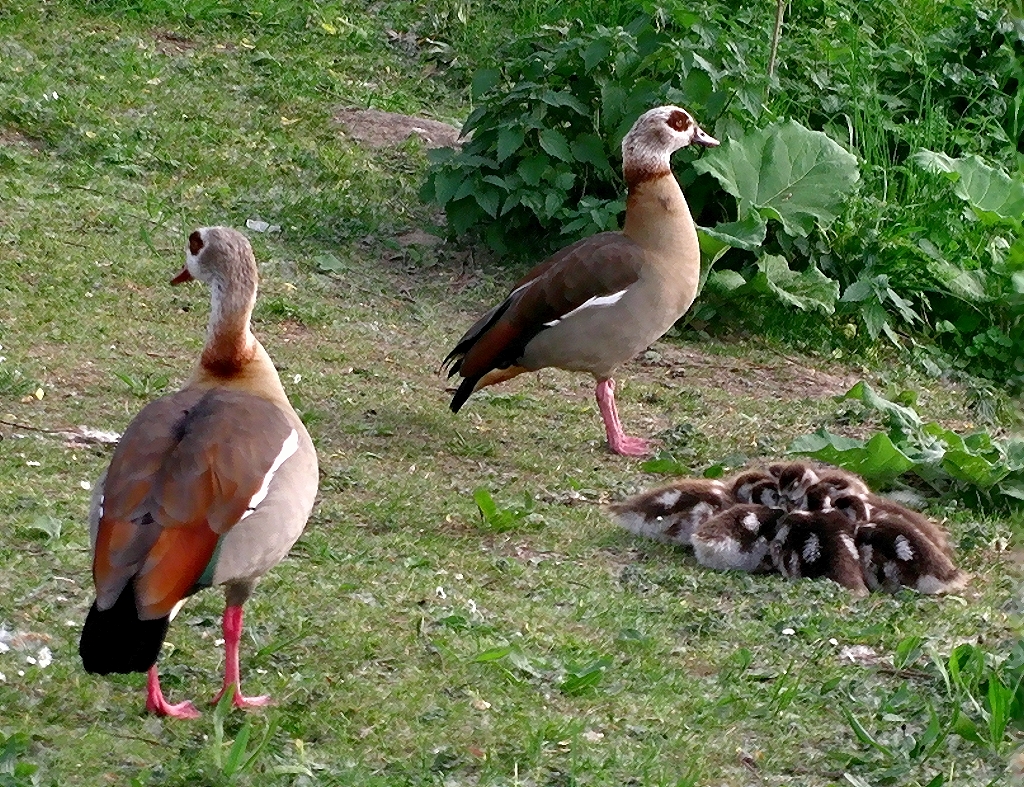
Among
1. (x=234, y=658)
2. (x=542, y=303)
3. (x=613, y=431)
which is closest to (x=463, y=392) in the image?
(x=542, y=303)

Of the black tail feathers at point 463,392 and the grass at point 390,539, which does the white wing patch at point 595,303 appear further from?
the grass at point 390,539

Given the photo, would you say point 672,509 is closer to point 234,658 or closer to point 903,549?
point 903,549

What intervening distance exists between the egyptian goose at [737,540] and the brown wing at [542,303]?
6.35 feet

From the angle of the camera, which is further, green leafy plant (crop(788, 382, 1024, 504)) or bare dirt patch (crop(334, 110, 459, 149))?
bare dirt patch (crop(334, 110, 459, 149))

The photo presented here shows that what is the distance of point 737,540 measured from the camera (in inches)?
230

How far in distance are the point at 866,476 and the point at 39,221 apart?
16.1 ft

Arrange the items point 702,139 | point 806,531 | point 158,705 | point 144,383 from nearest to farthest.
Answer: point 158,705, point 806,531, point 144,383, point 702,139

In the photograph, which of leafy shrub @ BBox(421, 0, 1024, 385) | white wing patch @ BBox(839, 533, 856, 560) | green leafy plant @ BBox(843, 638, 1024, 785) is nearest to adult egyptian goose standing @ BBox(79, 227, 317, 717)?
green leafy plant @ BBox(843, 638, 1024, 785)

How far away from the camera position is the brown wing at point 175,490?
4.04 m

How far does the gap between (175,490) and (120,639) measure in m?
0.46

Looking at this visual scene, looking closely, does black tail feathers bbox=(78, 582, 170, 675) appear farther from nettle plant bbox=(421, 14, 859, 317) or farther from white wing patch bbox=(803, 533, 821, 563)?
nettle plant bbox=(421, 14, 859, 317)

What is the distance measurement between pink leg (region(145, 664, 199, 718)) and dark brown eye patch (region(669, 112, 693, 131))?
483 centimetres

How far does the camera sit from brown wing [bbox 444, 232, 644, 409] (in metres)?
7.57

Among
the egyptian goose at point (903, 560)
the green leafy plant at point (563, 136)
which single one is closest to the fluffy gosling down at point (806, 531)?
the egyptian goose at point (903, 560)
